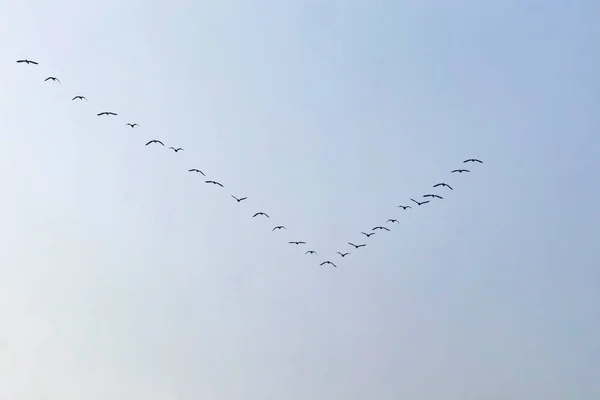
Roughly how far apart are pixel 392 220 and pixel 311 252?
345 inches

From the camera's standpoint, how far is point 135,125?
208ft

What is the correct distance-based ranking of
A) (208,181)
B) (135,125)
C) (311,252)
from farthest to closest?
(311,252)
(208,181)
(135,125)

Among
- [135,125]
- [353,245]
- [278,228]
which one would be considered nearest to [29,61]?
[135,125]

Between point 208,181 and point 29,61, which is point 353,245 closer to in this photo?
point 208,181

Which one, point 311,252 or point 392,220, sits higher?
point 392,220

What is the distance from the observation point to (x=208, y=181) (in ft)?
222

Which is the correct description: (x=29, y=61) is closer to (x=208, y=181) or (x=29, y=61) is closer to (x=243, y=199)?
(x=208, y=181)

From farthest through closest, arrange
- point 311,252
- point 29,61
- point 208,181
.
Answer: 1. point 311,252
2. point 208,181
3. point 29,61

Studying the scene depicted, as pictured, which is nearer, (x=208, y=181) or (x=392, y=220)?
(x=208, y=181)

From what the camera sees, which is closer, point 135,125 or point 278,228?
point 135,125

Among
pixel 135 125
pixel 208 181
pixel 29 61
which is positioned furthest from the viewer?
pixel 208 181

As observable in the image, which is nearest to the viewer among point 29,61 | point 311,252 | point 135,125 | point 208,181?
point 29,61

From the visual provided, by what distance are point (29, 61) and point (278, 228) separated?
90.7ft

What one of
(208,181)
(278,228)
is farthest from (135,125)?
(278,228)
